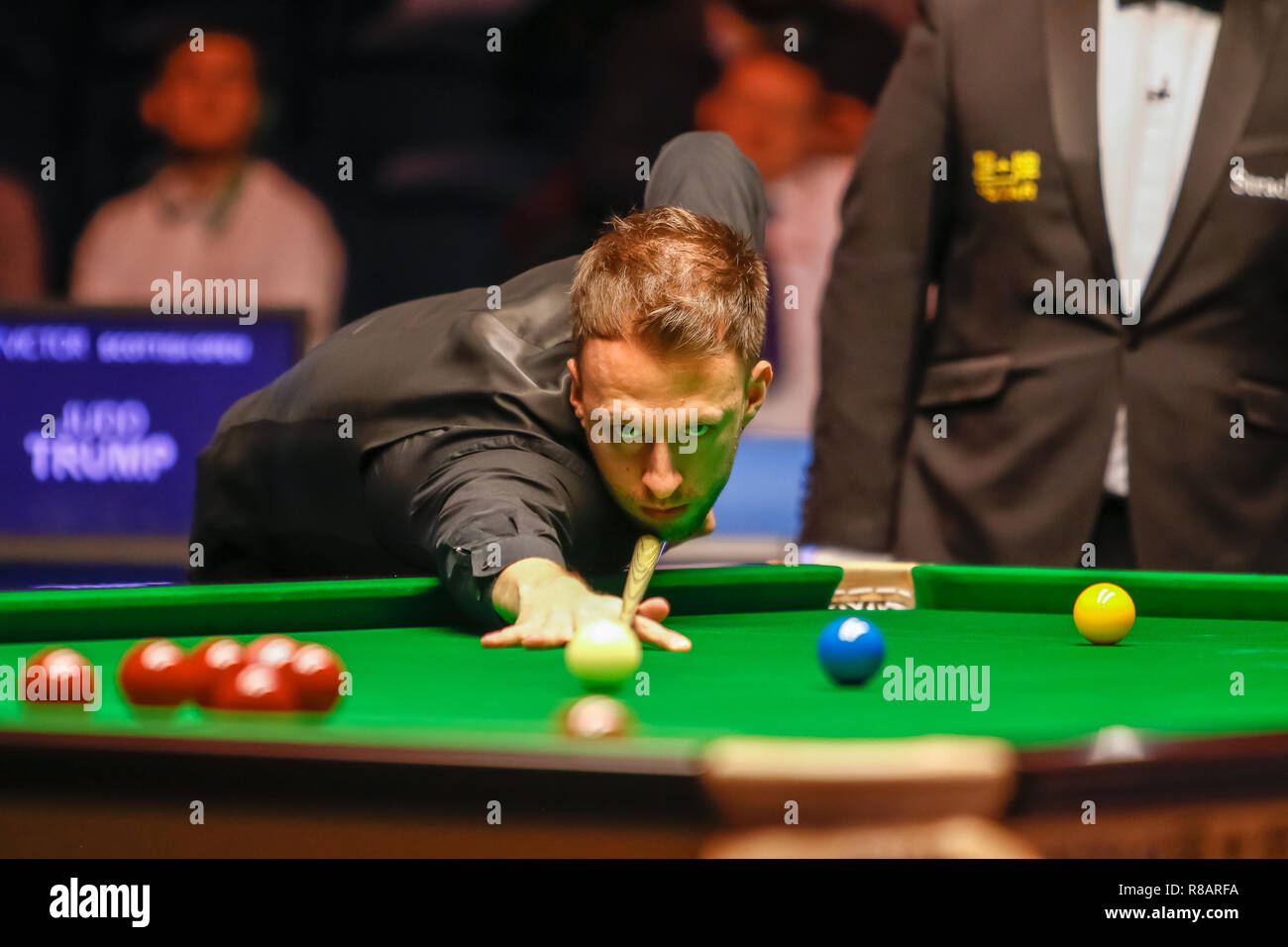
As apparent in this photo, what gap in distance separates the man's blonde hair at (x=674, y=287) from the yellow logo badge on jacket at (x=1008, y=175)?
87 centimetres

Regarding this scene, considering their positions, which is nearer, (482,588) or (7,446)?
(482,588)

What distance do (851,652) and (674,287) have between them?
0.73 metres

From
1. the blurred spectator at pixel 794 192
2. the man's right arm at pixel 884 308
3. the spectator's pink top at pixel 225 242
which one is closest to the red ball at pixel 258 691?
the man's right arm at pixel 884 308

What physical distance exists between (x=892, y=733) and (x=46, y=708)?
78 centimetres

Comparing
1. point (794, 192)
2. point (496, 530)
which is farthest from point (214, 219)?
point (496, 530)

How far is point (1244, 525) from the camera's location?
10.5ft

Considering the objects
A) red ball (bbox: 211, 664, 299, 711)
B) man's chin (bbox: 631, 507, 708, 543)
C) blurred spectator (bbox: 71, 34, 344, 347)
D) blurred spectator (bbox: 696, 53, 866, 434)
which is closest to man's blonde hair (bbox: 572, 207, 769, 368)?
man's chin (bbox: 631, 507, 708, 543)

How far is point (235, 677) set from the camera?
1.51 meters

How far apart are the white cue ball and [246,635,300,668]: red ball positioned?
293 millimetres

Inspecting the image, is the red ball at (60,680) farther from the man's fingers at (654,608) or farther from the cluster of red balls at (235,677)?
the man's fingers at (654,608)

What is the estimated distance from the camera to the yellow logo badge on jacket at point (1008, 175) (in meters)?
3.22

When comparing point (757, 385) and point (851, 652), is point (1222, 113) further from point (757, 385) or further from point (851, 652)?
point (851, 652)
